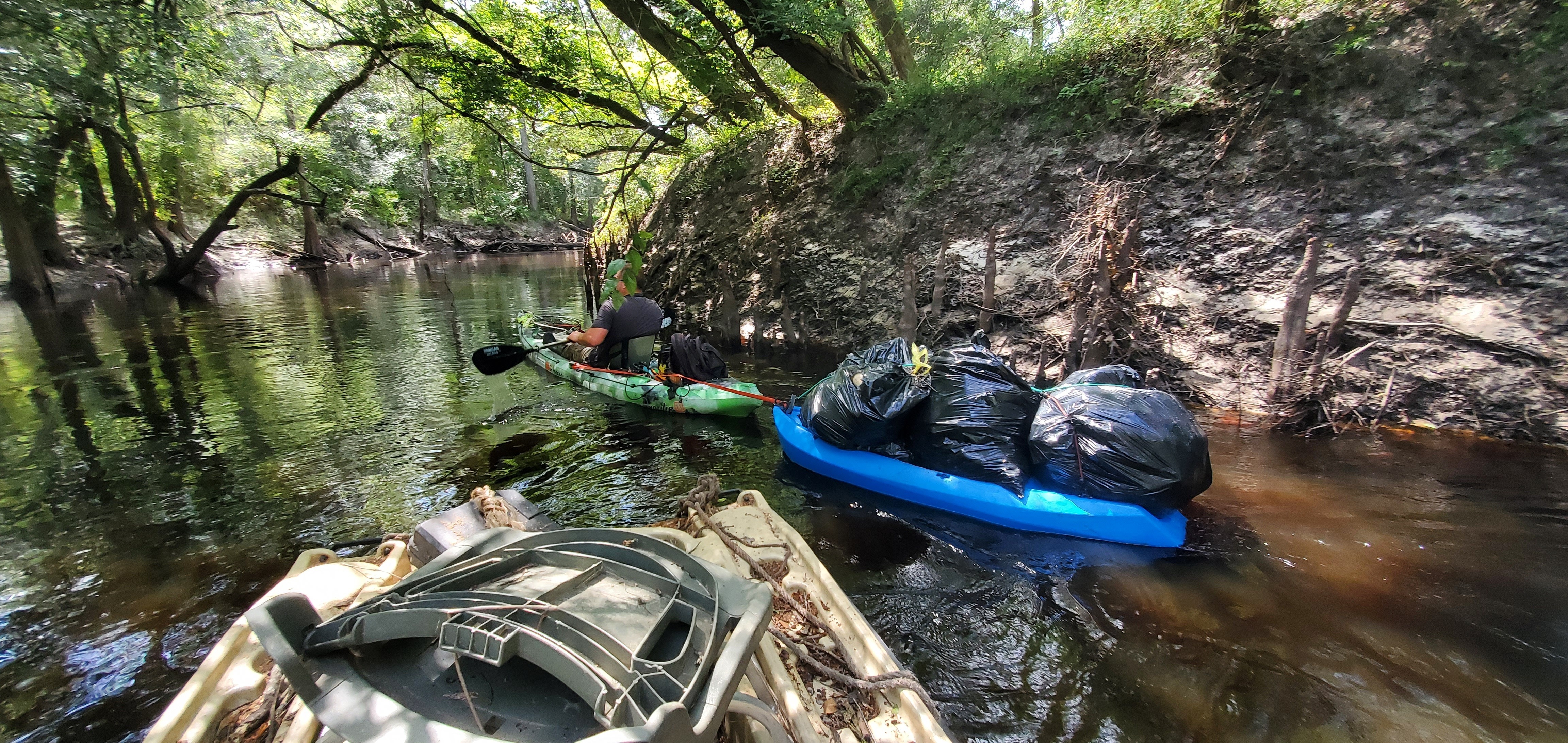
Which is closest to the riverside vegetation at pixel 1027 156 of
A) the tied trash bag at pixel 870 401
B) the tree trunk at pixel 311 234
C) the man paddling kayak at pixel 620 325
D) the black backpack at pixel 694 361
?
the black backpack at pixel 694 361

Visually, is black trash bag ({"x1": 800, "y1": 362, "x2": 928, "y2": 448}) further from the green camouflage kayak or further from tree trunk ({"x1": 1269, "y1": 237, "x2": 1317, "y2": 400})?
tree trunk ({"x1": 1269, "y1": 237, "x2": 1317, "y2": 400})

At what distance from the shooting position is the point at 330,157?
69.0 ft

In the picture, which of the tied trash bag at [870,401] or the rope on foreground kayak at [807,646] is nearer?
the rope on foreground kayak at [807,646]

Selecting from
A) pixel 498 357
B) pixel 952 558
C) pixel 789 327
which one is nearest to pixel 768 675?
pixel 952 558

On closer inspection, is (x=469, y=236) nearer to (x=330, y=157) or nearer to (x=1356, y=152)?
(x=330, y=157)

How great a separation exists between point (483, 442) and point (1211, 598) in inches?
226

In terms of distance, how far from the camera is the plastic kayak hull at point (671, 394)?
611 centimetres

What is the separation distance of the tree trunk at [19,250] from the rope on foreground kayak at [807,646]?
20.1 metres

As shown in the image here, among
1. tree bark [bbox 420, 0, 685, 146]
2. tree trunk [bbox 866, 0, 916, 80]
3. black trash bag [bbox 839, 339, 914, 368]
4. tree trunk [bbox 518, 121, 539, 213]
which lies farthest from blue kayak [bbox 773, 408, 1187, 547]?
tree trunk [bbox 518, 121, 539, 213]

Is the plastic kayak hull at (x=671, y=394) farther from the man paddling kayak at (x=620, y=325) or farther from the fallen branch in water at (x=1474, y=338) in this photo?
the fallen branch in water at (x=1474, y=338)

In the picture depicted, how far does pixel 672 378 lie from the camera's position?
6398 mm

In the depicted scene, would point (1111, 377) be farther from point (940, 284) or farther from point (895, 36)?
point (895, 36)

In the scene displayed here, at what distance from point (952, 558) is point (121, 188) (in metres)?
23.9

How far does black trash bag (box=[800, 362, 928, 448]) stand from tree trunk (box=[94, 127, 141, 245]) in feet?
64.4
